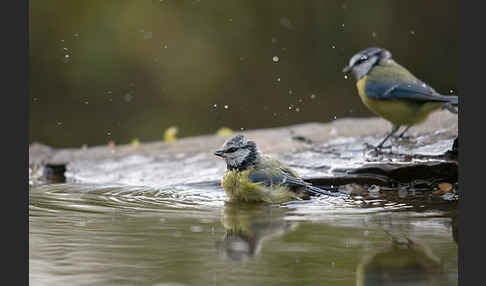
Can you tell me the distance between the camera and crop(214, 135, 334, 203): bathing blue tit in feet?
14.6

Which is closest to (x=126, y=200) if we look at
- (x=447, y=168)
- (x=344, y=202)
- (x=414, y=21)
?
(x=344, y=202)

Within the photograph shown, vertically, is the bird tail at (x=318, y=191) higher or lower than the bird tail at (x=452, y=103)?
lower

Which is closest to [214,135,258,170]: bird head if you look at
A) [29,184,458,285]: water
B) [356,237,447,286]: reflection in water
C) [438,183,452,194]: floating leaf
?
[29,184,458,285]: water

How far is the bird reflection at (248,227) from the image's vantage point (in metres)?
3.02

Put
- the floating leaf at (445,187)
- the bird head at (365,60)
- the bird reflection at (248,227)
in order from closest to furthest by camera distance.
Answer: the bird reflection at (248,227) < the floating leaf at (445,187) < the bird head at (365,60)

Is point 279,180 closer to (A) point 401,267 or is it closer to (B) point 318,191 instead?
(B) point 318,191

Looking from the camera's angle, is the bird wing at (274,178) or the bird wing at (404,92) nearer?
the bird wing at (274,178)

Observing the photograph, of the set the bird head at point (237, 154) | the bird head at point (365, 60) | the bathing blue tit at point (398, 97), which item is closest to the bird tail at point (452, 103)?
the bathing blue tit at point (398, 97)

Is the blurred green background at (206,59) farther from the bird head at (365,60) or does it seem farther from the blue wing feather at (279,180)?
the blue wing feather at (279,180)

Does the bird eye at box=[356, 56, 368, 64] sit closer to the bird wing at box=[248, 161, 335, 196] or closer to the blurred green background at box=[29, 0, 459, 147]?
the bird wing at box=[248, 161, 335, 196]

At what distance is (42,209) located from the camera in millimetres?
4098

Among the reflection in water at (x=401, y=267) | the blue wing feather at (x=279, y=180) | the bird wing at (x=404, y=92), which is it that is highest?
the bird wing at (x=404, y=92)

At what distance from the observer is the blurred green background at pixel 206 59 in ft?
33.6

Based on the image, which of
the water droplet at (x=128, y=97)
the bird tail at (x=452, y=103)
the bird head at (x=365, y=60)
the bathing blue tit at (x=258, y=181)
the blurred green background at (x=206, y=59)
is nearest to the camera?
the bathing blue tit at (x=258, y=181)
